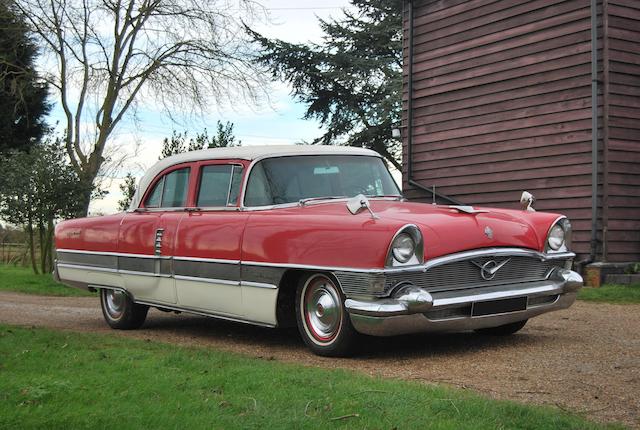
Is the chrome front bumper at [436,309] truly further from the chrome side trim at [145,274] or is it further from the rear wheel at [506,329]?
the chrome side trim at [145,274]

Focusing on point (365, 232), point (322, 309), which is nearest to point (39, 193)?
point (322, 309)

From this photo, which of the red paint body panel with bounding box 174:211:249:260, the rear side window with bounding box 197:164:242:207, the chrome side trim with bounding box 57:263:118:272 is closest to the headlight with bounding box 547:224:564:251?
the red paint body panel with bounding box 174:211:249:260

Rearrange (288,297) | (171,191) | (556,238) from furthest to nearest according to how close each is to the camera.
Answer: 1. (171,191)
2. (556,238)
3. (288,297)

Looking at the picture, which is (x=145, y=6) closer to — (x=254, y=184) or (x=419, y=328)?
(x=254, y=184)

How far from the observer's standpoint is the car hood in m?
5.61

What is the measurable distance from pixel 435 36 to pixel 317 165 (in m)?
9.86

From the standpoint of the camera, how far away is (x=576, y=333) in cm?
700

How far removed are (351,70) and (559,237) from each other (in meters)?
22.2

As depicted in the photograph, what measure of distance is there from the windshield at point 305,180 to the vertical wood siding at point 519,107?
6.59 meters

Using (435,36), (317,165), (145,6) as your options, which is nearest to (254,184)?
(317,165)

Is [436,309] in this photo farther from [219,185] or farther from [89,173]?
[89,173]

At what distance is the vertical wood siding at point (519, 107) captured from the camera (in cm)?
1241

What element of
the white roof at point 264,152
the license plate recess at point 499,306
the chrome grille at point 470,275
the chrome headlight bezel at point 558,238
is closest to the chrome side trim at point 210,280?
the white roof at point 264,152

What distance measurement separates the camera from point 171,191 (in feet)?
25.4
